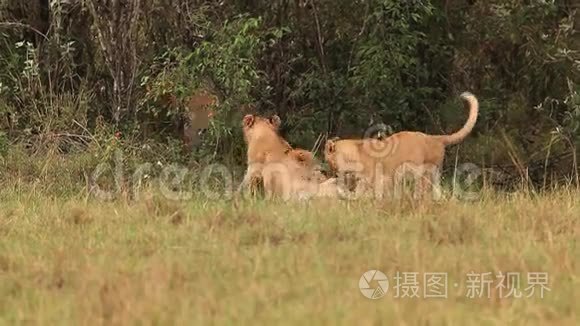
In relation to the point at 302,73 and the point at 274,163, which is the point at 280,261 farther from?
the point at 302,73

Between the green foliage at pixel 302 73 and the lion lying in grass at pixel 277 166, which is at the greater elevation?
the green foliage at pixel 302 73

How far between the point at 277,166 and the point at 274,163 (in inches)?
2.3

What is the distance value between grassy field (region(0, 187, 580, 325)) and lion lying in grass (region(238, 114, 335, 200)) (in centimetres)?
99

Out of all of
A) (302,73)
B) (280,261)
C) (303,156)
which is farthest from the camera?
(302,73)

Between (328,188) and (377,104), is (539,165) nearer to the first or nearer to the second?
(377,104)

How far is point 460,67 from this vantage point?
40.0 ft

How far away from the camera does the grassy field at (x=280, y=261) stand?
160 inches

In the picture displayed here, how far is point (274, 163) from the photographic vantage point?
828 cm

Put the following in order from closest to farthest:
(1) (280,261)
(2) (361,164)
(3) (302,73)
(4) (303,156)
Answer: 1. (1) (280,261)
2. (2) (361,164)
3. (4) (303,156)
4. (3) (302,73)

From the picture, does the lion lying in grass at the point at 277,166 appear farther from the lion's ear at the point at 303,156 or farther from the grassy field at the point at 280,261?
the grassy field at the point at 280,261

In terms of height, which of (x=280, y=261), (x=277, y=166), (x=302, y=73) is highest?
(x=302, y=73)

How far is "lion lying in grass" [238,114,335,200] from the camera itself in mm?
7836

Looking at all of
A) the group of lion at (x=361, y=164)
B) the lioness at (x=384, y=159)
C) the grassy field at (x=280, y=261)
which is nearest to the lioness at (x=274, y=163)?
the group of lion at (x=361, y=164)

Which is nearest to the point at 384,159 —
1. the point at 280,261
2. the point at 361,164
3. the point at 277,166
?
the point at 361,164
